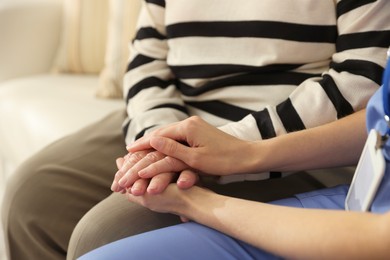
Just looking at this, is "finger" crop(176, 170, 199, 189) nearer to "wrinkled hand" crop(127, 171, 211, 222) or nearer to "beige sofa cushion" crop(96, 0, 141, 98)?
"wrinkled hand" crop(127, 171, 211, 222)

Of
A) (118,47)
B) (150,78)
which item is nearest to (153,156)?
(150,78)

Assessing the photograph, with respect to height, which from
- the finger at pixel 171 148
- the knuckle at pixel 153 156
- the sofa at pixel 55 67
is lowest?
the sofa at pixel 55 67

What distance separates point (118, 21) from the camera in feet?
4.99

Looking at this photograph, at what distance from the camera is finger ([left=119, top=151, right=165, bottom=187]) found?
2.68 ft

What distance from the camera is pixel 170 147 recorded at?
827mm

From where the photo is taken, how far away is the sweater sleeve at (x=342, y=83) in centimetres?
85

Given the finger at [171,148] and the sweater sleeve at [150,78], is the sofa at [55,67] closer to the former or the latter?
the sweater sleeve at [150,78]

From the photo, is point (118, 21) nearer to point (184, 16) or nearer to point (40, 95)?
point (40, 95)

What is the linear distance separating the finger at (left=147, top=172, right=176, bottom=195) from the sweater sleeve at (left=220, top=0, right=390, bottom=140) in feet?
0.48

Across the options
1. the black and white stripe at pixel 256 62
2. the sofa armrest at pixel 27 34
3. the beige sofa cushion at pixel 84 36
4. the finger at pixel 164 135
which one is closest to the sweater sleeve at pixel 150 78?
the black and white stripe at pixel 256 62

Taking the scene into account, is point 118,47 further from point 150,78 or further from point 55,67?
point 150,78

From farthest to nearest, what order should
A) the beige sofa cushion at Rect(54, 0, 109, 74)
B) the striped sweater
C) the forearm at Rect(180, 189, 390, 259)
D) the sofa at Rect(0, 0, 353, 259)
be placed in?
the beige sofa cushion at Rect(54, 0, 109, 74) < the sofa at Rect(0, 0, 353, 259) < the striped sweater < the forearm at Rect(180, 189, 390, 259)

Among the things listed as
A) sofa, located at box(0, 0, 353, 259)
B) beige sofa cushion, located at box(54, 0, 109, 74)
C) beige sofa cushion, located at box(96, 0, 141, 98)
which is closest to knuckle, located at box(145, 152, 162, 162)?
sofa, located at box(0, 0, 353, 259)

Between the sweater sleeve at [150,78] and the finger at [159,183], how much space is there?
21cm
